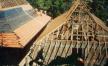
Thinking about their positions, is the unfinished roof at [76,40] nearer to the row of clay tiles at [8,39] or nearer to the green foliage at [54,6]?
the row of clay tiles at [8,39]

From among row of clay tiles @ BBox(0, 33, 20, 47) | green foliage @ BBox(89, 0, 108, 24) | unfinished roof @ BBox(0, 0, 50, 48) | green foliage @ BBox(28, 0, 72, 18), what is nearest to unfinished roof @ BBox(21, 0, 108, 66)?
unfinished roof @ BBox(0, 0, 50, 48)

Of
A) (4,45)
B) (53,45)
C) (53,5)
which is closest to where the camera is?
(4,45)

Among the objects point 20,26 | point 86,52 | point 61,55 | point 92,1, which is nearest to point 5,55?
point 20,26

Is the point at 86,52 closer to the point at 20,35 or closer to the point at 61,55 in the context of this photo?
the point at 61,55

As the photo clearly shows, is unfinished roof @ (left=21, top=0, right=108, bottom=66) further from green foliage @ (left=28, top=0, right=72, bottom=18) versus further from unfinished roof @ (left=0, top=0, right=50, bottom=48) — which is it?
green foliage @ (left=28, top=0, right=72, bottom=18)

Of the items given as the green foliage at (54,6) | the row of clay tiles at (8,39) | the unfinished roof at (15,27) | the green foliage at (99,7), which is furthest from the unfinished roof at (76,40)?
the green foliage at (54,6)

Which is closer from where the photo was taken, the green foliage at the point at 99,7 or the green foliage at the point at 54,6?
the green foliage at the point at 99,7

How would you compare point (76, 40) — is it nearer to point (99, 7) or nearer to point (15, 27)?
point (15, 27)

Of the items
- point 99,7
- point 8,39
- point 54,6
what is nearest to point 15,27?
point 8,39
